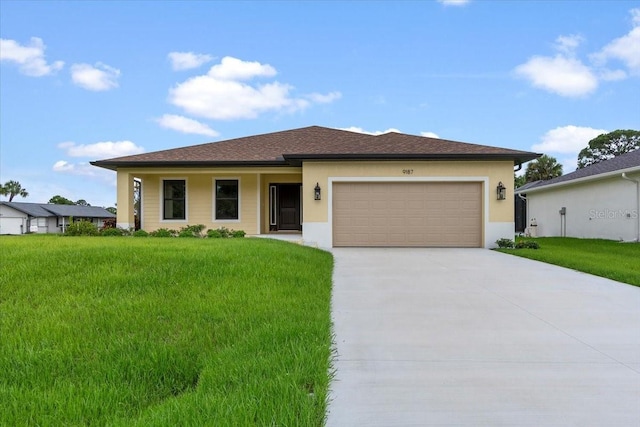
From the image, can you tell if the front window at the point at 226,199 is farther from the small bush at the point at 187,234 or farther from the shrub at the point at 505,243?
the shrub at the point at 505,243

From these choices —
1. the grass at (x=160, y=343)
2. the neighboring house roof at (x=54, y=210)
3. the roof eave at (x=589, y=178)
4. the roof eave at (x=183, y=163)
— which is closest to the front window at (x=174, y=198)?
the roof eave at (x=183, y=163)

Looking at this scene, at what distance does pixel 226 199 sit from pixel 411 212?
6.89 meters

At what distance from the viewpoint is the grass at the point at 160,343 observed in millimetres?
2389

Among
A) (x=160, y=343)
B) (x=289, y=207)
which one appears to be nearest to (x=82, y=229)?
(x=289, y=207)

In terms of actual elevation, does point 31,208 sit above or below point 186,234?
above

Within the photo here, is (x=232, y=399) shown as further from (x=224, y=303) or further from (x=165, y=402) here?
(x=224, y=303)

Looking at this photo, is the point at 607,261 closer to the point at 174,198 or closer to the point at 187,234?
the point at 187,234

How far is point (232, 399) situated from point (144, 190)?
1410 centimetres

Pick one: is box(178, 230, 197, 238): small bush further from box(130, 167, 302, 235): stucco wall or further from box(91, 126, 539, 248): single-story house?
box(91, 126, 539, 248): single-story house

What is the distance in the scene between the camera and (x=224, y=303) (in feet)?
15.2

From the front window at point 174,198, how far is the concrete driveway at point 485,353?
9933mm

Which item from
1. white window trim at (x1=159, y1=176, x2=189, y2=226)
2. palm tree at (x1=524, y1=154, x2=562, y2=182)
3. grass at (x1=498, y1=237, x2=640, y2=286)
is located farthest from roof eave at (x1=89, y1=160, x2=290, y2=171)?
palm tree at (x1=524, y1=154, x2=562, y2=182)

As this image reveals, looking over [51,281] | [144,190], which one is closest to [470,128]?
[144,190]

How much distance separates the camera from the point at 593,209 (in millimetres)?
16547
